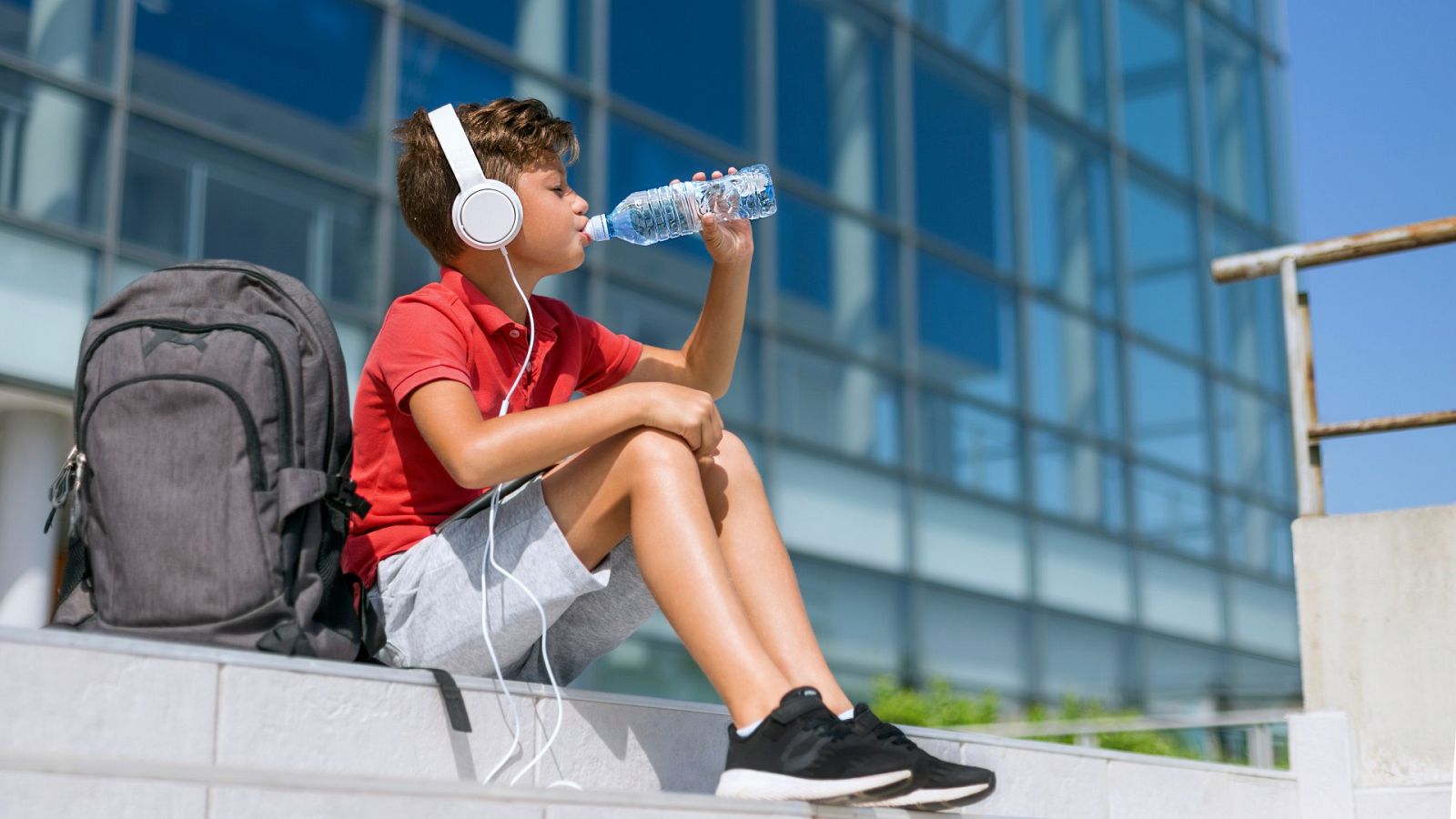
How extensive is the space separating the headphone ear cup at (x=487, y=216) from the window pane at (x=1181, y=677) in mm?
10994

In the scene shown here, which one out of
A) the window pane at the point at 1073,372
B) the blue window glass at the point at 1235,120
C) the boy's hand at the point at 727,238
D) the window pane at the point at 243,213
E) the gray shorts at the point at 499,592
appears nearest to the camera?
the gray shorts at the point at 499,592

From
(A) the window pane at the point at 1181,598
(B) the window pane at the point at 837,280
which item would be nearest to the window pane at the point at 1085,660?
(A) the window pane at the point at 1181,598

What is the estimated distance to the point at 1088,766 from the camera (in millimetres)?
3357

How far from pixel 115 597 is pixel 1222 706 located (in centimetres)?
1244

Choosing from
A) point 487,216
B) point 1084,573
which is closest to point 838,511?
point 1084,573

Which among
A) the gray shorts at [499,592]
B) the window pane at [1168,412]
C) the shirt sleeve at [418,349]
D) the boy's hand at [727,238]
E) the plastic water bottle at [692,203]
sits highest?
the window pane at [1168,412]

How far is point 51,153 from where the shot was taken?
7.12 metres

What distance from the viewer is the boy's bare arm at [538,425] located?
2529 mm

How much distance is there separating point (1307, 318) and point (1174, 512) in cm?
980

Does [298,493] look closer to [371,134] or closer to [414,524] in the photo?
[414,524]

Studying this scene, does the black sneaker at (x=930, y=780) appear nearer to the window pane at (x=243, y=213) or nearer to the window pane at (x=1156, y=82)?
the window pane at (x=243, y=213)

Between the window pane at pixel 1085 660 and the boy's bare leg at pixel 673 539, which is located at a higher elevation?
the window pane at pixel 1085 660

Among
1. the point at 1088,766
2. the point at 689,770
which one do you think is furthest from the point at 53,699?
the point at 1088,766

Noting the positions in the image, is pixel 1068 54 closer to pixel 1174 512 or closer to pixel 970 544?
pixel 1174 512
